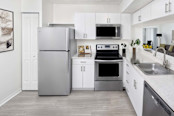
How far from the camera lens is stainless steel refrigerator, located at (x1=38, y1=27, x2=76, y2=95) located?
3752 millimetres

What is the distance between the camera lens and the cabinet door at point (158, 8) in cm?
228

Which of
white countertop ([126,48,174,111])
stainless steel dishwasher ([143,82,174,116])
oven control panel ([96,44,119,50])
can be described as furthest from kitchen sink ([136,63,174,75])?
oven control panel ([96,44,119,50])

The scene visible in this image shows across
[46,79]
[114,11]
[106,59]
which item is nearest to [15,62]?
[46,79]

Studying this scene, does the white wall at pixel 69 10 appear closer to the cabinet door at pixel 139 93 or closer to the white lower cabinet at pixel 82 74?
the white lower cabinet at pixel 82 74

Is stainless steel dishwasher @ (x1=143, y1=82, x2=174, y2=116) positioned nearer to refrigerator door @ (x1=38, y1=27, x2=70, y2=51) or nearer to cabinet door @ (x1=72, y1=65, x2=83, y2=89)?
refrigerator door @ (x1=38, y1=27, x2=70, y2=51)

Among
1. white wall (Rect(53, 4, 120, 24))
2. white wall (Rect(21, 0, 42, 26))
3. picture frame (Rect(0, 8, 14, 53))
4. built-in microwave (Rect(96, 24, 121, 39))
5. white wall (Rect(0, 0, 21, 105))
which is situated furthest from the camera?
white wall (Rect(53, 4, 120, 24))

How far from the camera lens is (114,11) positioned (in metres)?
4.82

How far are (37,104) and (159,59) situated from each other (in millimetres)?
2517

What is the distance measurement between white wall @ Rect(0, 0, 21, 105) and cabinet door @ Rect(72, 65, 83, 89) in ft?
4.32

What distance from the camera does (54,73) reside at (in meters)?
3.84

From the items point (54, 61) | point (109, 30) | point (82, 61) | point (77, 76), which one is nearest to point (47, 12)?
point (54, 61)

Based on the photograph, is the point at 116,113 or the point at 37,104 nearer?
the point at 116,113

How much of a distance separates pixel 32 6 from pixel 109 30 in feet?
6.61

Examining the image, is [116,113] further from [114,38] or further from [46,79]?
[114,38]
